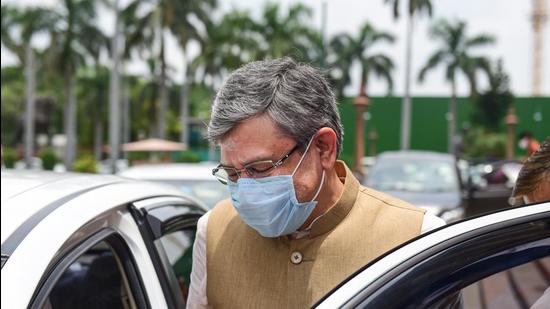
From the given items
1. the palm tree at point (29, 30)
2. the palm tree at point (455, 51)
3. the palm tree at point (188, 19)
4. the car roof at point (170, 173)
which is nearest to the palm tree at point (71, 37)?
the palm tree at point (29, 30)

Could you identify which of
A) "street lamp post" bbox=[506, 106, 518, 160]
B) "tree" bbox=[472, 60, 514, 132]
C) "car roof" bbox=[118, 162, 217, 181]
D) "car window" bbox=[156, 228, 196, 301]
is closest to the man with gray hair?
"car window" bbox=[156, 228, 196, 301]

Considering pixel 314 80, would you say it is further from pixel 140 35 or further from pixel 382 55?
pixel 382 55

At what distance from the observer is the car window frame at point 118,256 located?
68.2 inches

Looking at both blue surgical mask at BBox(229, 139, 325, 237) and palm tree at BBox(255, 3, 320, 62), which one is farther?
palm tree at BBox(255, 3, 320, 62)

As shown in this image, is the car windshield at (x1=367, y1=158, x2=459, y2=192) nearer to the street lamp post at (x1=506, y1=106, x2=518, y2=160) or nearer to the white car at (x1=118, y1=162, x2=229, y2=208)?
the white car at (x1=118, y1=162, x2=229, y2=208)

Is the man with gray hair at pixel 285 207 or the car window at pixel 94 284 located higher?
the man with gray hair at pixel 285 207

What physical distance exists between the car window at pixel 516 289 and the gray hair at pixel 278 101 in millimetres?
574

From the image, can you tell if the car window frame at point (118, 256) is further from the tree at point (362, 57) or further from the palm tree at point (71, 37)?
the tree at point (362, 57)

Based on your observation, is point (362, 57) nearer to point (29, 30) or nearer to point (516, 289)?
point (29, 30)

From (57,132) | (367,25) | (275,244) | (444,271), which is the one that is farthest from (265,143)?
(57,132)

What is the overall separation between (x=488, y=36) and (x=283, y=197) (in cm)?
4661

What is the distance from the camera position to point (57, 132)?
241 feet

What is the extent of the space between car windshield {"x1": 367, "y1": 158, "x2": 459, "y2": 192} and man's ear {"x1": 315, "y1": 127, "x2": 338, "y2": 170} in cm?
728

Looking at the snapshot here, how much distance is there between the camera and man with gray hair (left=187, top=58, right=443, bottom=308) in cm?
184
